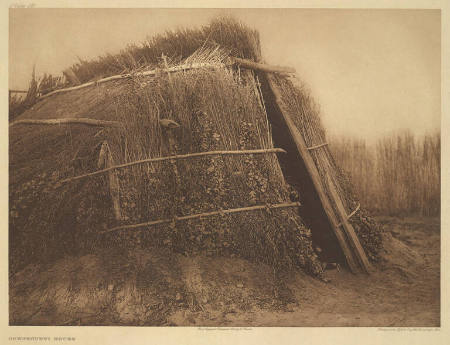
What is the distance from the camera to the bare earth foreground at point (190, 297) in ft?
8.50

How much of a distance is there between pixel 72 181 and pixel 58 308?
911 millimetres

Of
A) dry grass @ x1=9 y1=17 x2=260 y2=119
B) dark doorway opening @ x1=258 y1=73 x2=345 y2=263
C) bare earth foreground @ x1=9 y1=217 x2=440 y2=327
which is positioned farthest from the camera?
dark doorway opening @ x1=258 y1=73 x2=345 y2=263

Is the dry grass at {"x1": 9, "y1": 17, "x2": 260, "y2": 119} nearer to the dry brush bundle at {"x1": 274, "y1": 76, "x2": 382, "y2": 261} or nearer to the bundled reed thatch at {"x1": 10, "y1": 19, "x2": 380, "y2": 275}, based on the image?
the bundled reed thatch at {"x1": 10, "y1": 19, "x2": 380, "y2": 275}

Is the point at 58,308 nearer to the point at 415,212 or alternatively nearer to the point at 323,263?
the point at 323,263

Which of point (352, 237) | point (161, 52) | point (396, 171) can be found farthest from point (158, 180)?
point (396, 171)

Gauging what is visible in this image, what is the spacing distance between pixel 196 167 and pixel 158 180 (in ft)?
0.96

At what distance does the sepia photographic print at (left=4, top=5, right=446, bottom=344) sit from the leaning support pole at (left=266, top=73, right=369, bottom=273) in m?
0.01

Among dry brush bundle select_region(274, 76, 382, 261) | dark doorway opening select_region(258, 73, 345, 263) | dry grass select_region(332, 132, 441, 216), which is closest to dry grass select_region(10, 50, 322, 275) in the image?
dark doorway opening select_region(258, 73, 345, 263)

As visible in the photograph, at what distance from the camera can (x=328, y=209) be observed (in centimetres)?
284

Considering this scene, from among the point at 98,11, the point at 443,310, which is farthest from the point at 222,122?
the point at 443,310

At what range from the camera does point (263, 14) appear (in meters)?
2.72

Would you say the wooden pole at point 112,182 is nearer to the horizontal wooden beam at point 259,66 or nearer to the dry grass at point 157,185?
the dry grass at point 157,185

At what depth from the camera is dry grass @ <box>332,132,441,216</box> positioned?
285cm

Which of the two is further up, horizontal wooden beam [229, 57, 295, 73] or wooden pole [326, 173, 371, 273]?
horizontal wooden beam [229, 57, 295, 73]
